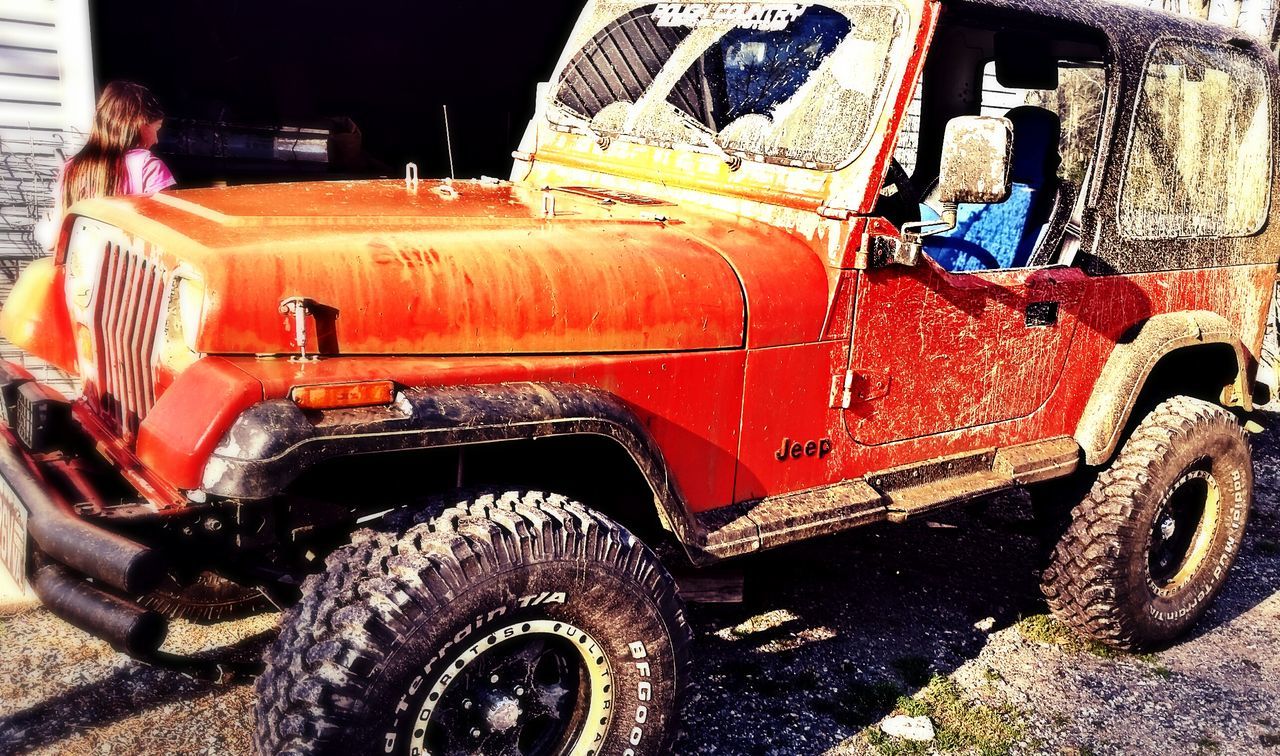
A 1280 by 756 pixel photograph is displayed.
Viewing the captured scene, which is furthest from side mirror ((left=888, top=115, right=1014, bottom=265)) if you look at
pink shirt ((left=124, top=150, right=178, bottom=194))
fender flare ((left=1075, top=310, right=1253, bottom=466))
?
pink shirt ((left=124, top=150, right=178, bottom=194))

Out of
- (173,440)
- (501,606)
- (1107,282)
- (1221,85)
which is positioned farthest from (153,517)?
(1221,85)

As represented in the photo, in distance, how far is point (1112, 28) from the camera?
369cm

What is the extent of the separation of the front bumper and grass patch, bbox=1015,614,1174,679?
11.0 ft

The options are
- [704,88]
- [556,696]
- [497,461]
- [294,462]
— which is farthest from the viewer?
[704,88]

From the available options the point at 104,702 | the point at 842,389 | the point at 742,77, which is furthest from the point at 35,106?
the point at 842,389

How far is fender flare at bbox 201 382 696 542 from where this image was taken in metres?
2.13

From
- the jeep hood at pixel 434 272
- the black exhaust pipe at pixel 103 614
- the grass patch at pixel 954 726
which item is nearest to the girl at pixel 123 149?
the jeep hood at pixel 434 272

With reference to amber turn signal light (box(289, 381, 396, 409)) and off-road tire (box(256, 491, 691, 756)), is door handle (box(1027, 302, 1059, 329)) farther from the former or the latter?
amber turn signal light (box(289, 381, 396, 409))

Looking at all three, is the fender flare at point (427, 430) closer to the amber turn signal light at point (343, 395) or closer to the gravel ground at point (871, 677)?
the amber turn signal light at point (343, 395)

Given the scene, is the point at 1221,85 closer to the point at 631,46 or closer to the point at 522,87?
the point at 631,46

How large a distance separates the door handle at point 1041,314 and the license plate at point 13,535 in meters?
3.04

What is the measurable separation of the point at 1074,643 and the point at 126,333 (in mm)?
3634

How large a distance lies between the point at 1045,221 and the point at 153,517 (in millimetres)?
3409

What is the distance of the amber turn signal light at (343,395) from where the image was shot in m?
2.26
